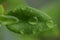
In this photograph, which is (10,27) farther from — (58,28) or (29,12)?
(58,28)

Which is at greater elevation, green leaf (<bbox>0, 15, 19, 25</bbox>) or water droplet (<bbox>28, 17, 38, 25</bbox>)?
water droplet (<bbox>28, 17, 38, 25</bbox>)

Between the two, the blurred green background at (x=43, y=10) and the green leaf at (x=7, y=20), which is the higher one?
the blurred green background at (x=43, y=10)

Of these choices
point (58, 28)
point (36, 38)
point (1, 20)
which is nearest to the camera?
point (1, 20)

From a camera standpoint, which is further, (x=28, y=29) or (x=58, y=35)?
(x=58, y=35)

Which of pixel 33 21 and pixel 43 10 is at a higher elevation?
pixel 43 10

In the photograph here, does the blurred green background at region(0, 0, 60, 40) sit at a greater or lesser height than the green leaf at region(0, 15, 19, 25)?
greater

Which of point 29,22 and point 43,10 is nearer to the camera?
point 29,22

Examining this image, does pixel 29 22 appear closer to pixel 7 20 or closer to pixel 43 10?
pixel 7 20

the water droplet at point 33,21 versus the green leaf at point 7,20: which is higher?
the water droplet at point 33,21

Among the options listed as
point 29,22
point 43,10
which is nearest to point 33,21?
point 29,22

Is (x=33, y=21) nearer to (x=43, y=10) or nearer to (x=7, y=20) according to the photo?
(x=7, y=20)

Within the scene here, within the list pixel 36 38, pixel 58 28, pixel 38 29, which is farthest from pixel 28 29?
pixel 58 28
